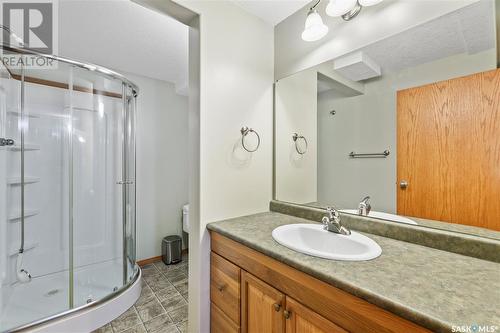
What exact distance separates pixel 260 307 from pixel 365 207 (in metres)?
0.78

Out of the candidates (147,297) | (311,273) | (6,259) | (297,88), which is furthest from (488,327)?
(6,259)

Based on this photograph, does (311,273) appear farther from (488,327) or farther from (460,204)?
(460,204)

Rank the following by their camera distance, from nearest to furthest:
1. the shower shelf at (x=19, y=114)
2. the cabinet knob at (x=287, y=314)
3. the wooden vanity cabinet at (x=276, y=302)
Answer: the wooden vanity cabinet at (x=276, y=302) < the cabinet knob at (x=287, y=314) < the shower shelf at (x=19, y=114)

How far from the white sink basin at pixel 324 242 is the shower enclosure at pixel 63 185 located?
163 cm

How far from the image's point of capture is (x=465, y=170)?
0.98m

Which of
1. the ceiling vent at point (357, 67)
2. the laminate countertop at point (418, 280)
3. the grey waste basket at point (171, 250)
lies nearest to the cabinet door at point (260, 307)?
the laminate countertop at point (418, 280)

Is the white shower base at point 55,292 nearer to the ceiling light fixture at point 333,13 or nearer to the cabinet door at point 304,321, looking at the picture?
the cabinet door at point 304,321

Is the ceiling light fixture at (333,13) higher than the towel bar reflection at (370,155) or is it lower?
higher

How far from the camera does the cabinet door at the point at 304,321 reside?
771 mm

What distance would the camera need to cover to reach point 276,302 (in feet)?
3.14

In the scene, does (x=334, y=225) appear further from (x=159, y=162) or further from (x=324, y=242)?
(x=159, y=162)

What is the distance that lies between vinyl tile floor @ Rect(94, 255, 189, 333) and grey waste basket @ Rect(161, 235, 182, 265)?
6.3 inches

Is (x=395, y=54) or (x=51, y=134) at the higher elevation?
(x=395, y=54)

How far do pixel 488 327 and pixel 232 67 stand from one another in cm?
159
